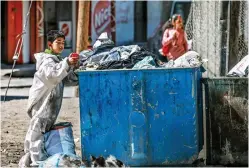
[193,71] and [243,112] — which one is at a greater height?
[193,71]

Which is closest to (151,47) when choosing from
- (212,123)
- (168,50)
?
(168,50)

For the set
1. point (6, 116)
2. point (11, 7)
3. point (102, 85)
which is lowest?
point (6, 116)

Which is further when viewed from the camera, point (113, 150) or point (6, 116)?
point (6, 116)

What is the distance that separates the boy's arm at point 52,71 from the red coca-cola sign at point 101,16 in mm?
14696

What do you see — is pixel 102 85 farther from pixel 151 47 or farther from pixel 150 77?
pixel 151 47

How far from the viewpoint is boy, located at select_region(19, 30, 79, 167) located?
20.5 feet

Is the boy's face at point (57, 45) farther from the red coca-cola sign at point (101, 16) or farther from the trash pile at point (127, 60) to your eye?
the red coca-cola sign at point (101, 16)

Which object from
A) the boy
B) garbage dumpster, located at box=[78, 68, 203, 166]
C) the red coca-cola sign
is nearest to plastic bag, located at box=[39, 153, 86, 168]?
the boy

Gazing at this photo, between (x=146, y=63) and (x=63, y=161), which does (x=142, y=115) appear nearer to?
(x=146, y=63)

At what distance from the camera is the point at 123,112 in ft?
20.8

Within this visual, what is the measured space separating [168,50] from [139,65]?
5.54 meters

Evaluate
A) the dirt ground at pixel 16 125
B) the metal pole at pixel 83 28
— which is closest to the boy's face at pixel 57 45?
the dirt ground at pixel 16 125

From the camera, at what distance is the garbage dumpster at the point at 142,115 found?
6.27 metres

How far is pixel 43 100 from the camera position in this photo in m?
6.36
